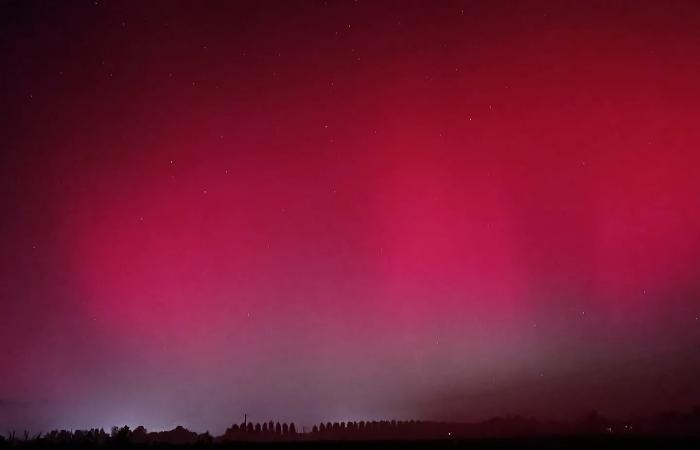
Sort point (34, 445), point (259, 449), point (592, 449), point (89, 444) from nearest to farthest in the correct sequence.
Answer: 1. point (89, 444)
2. point (34, 445)
3. point (592, 449)
4. point (259, 449)

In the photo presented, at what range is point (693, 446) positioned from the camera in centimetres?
5112

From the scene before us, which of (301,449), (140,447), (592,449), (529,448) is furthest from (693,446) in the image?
(140,447)

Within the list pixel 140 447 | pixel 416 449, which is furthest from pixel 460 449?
pixel 140 447

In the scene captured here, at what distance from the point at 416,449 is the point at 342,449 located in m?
7.47

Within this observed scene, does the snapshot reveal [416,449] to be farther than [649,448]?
Yes

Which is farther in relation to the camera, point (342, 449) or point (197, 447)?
point (342, 449)

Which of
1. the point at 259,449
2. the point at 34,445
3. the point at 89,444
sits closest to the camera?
the point at 89,444

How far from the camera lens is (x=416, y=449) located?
6203 cm

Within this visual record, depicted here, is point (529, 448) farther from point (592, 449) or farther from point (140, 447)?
point (140, 447)

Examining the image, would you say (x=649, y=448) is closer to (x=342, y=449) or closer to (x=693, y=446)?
(x=693, y=446)

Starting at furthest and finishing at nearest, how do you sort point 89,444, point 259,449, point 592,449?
point 259,449
point 592,449
point 89,444

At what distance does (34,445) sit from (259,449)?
2041 cm

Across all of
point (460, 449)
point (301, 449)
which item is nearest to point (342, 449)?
point (301, 449)

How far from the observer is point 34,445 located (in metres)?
54.9
